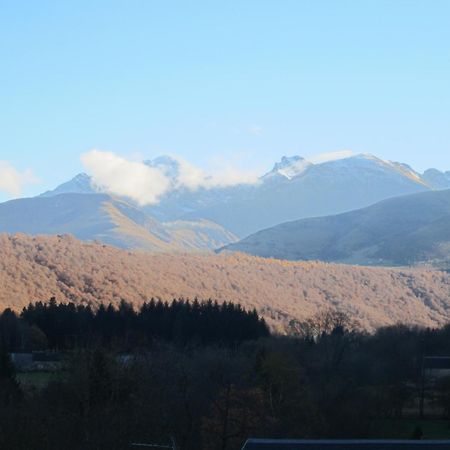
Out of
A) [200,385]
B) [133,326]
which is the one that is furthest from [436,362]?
[200,385]

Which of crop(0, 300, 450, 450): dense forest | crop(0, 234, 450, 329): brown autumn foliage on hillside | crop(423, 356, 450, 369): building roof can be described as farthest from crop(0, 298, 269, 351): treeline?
crop(0, 234, 450, 329): brown autumn foliage on hillside

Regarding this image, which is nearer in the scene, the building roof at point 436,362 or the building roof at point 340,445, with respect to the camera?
the building roof at point 340,445

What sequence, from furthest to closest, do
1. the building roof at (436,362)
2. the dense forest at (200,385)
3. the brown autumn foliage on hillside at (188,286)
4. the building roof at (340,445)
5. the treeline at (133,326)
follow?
the brown autumn foliage on hillside at (188,286) → the treeline at (133,326) → the building roof at (436,362) → the dense forest at (200,385) → the building roof at (340,445)

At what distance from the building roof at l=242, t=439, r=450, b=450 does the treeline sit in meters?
45.0

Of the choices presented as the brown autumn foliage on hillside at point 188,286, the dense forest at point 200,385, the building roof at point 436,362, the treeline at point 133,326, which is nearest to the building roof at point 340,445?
the dense forest at point 200,385

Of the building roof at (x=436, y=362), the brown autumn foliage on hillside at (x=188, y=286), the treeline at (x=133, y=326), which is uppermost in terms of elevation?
the brown autumn foliage on hillside at (x=188, y=286)

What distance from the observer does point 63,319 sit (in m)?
78.6

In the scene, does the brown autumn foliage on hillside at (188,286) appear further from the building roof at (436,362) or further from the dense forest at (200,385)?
the building roof at (436,362)

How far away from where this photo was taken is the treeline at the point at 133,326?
75.9 metres

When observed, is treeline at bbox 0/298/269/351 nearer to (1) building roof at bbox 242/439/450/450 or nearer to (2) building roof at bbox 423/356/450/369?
(2) building roof at bbox 423/356/450/369

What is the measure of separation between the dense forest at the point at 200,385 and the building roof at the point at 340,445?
4204 mm

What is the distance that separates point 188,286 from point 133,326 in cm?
8323

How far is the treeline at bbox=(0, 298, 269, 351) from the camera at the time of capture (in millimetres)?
75938

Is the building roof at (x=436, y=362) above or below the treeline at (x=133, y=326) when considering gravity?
below
